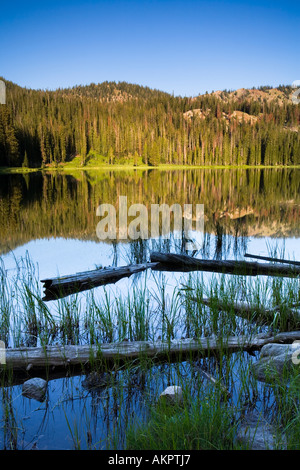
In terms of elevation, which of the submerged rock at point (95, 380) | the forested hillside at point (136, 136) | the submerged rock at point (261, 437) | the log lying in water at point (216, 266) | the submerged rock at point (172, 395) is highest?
the forested hillside at point (136, 136)

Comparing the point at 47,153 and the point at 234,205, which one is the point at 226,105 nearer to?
the point at 47,153

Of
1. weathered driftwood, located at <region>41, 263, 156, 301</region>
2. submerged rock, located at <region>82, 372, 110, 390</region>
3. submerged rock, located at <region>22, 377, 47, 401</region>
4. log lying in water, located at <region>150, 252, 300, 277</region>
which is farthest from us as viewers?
log lying in water, located at <region>150, 252, 300, 277</region>

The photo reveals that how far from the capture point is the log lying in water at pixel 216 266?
656 cm

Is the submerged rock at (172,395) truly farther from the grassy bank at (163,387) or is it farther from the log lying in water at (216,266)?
the log lying in water at (216,266)

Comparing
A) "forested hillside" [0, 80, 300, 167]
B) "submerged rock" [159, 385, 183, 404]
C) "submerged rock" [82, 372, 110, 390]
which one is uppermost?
"forested hillside" [0, 80, 300, 167]

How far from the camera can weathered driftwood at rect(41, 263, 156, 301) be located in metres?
5.86

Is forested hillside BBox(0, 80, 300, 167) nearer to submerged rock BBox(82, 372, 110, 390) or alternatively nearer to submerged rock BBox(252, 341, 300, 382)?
submerged rock BBox(82, 372, 110, 390)

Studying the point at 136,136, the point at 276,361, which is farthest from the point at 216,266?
the point at 136,136

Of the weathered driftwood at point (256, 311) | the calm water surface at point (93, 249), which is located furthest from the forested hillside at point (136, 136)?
the weathered driftwood at point (256, 311)

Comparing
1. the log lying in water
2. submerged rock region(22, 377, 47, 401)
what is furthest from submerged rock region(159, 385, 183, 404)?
the log lying in water

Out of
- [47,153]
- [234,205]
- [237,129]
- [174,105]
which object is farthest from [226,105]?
[234,205]

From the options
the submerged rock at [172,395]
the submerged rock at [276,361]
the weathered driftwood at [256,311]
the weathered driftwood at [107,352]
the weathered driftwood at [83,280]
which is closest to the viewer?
the submerged rock at [172,395]

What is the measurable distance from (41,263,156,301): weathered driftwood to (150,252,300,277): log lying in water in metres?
0.55

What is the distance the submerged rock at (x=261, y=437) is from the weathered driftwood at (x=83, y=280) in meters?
3.16
